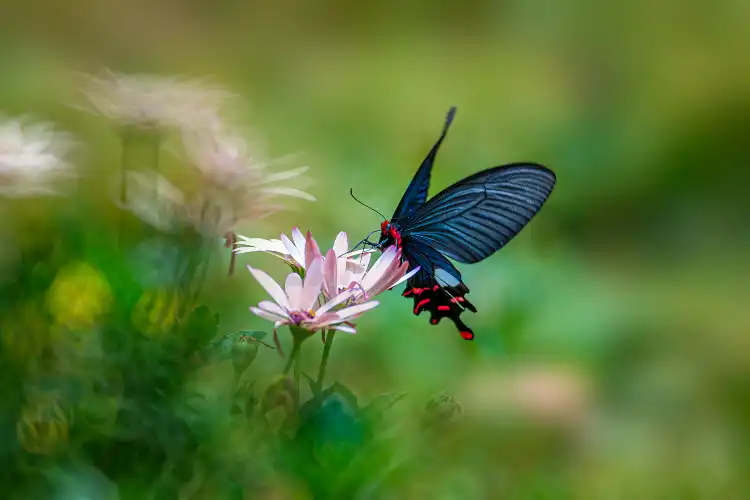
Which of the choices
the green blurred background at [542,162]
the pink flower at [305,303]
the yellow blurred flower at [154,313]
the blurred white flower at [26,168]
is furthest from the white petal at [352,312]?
the green blurred background at [542,162]

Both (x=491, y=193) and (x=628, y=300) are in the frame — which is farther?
(x=628, y=300)

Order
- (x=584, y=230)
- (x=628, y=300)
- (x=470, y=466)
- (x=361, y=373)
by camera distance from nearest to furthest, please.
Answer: (x=470, y=466)
(x=361, y=373)
(x=628, y=300)
(x=584, y=230)

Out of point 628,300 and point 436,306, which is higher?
point 628,300

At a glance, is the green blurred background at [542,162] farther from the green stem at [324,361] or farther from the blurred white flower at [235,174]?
the green stem at [324,361]

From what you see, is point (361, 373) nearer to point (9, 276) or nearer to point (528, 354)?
point (528, 354)

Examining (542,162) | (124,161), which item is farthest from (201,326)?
(542,162)

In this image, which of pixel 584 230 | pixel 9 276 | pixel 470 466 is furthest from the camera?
pixel 584 230

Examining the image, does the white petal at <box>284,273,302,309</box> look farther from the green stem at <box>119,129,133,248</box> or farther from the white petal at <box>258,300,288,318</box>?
the green stem at <box>119,129,133,248</box>

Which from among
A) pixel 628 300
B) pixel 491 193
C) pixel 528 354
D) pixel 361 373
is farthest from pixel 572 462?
pixel 491 193
